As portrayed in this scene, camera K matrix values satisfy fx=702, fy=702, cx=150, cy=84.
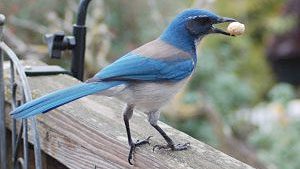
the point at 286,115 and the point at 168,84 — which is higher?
the point at 168,84

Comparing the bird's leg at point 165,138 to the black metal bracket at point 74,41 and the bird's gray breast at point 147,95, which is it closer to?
the bird's gray breast at point 147,95

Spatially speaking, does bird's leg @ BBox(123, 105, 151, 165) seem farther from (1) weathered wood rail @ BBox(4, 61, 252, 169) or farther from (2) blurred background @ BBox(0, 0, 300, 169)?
(2) blurred background @ BBox(0, 0, 300, 169)

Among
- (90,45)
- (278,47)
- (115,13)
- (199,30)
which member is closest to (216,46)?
(115,13)

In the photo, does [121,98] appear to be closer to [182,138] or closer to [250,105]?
[182,138]

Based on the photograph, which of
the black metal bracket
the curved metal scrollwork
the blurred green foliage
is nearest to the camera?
the curved metal scrollwork

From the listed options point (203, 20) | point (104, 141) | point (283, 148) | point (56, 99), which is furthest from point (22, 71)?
point (283, 148)

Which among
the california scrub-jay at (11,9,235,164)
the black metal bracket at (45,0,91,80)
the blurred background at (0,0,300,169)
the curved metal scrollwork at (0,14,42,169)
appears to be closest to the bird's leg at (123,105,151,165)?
the california scrub-jay at (11,9,235,164)
